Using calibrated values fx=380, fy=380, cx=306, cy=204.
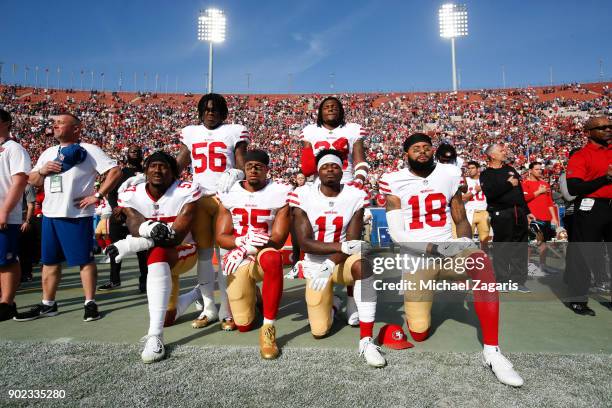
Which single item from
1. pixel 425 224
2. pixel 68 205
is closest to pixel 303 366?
pixel 425 224

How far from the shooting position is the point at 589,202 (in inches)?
159

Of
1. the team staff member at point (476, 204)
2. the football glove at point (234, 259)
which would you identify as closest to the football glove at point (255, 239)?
the football glove at point (234, 259)

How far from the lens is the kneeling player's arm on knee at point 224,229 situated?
3.55 m

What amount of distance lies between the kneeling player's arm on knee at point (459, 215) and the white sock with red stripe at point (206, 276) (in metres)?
2.45

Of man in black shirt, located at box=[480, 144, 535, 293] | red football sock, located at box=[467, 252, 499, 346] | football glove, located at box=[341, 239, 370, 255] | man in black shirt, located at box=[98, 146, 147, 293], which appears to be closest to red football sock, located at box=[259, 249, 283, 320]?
football glove, located at box=[341, 239, 370, 255]

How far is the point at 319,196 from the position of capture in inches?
139

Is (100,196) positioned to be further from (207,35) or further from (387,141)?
(207,35)

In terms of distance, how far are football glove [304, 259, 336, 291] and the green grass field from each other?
1.62 ft

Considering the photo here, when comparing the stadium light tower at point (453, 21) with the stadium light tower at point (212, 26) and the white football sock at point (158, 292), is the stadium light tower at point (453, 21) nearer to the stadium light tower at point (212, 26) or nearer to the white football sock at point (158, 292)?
the stadium light tower at point (212, 26)

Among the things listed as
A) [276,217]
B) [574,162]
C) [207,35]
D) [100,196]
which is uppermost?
[207,35]

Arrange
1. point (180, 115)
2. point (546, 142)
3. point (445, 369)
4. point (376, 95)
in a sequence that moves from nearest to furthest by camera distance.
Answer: point (445, 369) → point (546, 142) → point (180, 115) → point (376, 95)

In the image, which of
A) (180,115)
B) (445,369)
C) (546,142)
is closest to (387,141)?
(546,142)

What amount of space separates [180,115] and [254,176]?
38660 mm

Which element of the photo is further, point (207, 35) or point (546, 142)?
point (207, 35)
